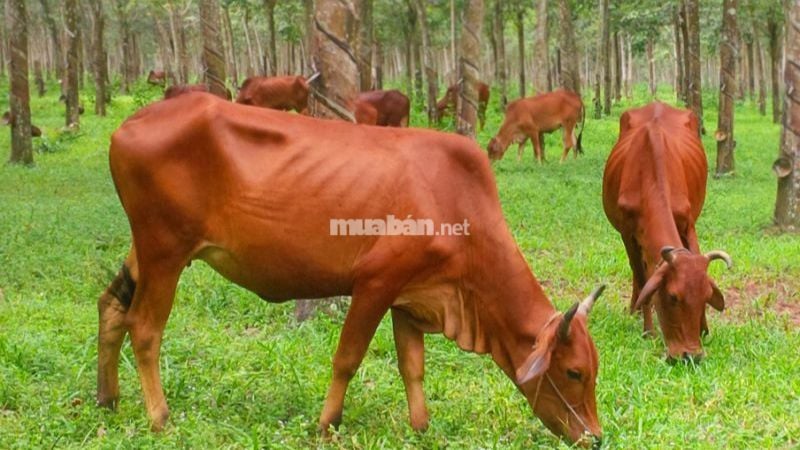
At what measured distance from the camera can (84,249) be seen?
934 cm

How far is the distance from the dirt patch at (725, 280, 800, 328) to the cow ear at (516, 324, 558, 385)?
12.2 ft

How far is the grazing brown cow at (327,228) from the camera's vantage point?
4621 millimetres

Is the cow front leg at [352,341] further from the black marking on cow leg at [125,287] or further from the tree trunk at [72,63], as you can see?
the tree trunk at [72,63]

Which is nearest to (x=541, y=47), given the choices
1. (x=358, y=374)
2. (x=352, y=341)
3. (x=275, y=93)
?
(x=275, y=93)

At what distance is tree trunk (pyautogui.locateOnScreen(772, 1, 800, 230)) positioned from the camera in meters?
10.1

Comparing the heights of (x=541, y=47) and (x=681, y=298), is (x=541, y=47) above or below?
above

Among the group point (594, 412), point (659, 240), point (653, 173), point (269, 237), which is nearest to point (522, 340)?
point (594, 412)

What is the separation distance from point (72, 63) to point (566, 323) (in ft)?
58.4

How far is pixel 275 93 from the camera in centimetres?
2209

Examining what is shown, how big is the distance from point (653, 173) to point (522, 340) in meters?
2.99

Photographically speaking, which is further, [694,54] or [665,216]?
[694,54]

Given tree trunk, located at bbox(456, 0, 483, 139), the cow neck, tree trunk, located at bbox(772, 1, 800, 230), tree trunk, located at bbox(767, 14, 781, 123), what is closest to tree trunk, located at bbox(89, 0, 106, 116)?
tree trunk, located at bbox(456, 0, 483, 139)

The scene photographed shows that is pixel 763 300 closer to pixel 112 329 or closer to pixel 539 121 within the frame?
pixel 112 329

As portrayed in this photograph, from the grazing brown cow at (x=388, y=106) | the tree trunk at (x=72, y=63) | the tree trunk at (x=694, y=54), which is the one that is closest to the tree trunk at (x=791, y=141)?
the tree trunk at (x=694, y=54)
